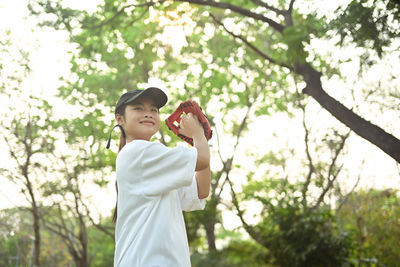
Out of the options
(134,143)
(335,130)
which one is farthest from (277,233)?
(134,143)

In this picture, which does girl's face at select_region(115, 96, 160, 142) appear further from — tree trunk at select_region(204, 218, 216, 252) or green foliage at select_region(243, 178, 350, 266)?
tree trunk at select_region(204, 218, 216, 252)

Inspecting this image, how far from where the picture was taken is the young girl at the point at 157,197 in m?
2.05

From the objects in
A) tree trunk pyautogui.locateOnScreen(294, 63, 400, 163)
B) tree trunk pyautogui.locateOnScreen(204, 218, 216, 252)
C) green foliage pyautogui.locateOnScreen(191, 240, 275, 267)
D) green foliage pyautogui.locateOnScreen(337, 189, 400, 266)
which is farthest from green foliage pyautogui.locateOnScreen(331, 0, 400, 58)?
tree trunk pyautogui.locateOnScreen(204, 218, 216, 252)

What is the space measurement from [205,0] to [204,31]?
741cm

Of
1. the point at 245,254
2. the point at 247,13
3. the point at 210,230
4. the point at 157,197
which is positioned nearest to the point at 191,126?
the point at 157,197

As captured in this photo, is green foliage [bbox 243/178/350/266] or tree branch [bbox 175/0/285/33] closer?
tree branch [bbox 175/0/285/33]

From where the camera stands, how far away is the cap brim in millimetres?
2527

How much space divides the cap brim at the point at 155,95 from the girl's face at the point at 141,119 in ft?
0.09

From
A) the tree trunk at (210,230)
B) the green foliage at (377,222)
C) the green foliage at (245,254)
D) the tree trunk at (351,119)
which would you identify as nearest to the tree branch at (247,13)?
the tree trunk at (351,119)

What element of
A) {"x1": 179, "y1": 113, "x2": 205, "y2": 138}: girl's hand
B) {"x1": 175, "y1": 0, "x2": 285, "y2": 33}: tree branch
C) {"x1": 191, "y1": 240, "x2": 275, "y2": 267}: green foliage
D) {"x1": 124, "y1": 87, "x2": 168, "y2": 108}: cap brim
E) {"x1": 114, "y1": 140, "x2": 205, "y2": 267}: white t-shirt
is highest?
{"x1": 175, "y1": 0, "x2": 285, "y2": 33}: tree branch

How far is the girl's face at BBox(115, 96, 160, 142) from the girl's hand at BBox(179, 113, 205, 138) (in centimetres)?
23

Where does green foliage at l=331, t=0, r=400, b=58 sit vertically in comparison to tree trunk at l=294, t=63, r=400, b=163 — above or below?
above

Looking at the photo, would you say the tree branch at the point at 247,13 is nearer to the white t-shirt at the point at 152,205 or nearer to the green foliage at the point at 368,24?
the green foliage at the point at 368,24

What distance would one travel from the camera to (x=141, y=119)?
2.54 meters
